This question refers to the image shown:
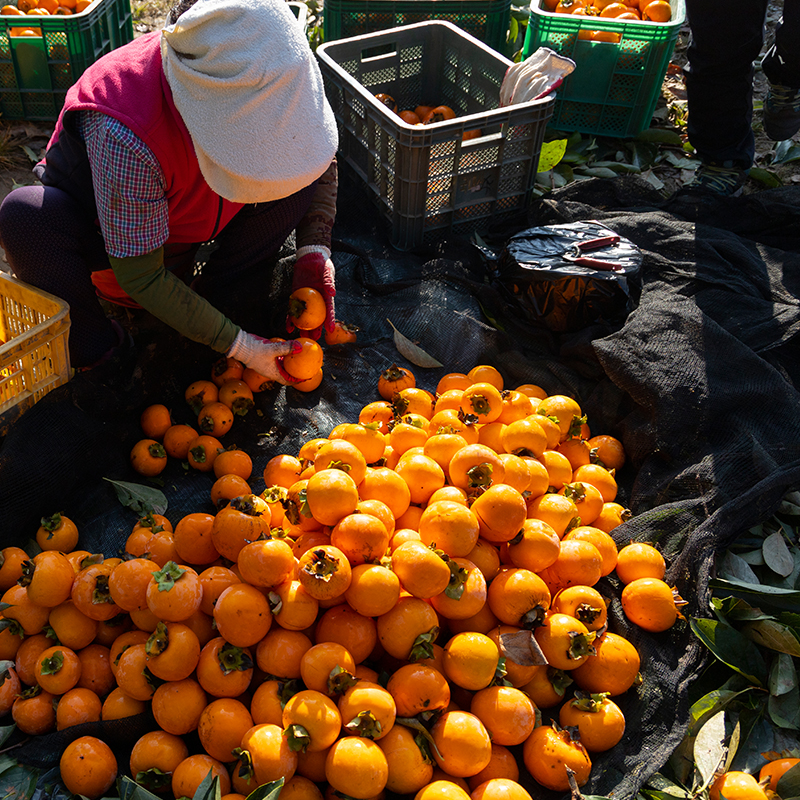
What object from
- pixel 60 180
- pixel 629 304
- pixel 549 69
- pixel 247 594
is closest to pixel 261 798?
pixel 247 594

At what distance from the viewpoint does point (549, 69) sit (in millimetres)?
3871

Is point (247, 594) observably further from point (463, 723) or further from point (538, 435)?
point (538, 435)

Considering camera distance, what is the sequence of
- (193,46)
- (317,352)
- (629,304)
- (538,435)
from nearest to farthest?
(193,46), (538,435), (317,352), (629,304)

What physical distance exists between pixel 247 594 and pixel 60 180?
175 centimetres

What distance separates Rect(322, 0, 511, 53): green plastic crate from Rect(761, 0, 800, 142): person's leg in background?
184 cm

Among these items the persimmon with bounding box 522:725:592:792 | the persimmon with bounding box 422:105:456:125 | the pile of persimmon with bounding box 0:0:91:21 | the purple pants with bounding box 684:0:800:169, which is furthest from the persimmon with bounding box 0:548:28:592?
the purple pants with bounding box 684:0:800:169

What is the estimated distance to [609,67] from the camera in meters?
4.75

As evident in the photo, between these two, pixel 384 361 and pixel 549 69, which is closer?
pixel 384 361

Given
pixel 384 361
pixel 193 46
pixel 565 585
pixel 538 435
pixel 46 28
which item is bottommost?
pixel 384 361

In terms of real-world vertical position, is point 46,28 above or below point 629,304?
above

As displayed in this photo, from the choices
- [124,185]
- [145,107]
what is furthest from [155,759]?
[145,107]

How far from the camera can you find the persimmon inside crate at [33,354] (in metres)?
2.37

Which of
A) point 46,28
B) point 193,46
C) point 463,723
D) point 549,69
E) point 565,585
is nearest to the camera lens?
point 463,723

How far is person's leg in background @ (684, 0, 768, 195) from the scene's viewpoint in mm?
3943
